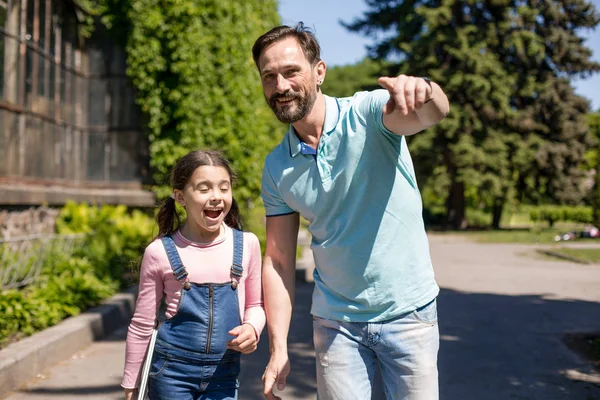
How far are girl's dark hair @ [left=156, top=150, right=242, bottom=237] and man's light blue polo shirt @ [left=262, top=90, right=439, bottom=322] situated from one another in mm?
580

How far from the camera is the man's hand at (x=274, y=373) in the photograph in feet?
8.83

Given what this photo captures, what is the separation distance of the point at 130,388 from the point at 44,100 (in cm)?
1005

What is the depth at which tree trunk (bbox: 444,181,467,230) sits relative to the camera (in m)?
35.0

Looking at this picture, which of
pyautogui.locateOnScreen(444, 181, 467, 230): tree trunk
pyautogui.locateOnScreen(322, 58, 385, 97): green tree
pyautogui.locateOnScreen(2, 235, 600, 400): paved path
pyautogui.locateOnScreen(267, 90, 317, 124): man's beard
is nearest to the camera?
pyautogui.locateOnScreen(267, 90, 317, 124): man's beard

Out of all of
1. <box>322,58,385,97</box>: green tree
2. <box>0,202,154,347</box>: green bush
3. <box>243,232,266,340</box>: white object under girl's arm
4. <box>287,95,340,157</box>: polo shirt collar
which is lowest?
<box>0,202,154,347</box>: green bush

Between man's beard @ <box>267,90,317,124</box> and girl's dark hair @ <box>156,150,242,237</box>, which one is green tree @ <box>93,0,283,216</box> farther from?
man's beard @ <box>267,90,317,124</box>

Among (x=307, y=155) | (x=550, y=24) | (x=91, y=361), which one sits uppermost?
(x=550, y=24)

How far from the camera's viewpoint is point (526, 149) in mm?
33031

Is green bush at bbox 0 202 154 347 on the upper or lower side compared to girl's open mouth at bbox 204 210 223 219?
lower

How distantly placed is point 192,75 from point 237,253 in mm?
10640

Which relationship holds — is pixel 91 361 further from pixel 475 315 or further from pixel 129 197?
pixel 129 197

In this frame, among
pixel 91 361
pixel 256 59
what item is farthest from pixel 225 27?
pixel 256 59

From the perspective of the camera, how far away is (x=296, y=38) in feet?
9.02

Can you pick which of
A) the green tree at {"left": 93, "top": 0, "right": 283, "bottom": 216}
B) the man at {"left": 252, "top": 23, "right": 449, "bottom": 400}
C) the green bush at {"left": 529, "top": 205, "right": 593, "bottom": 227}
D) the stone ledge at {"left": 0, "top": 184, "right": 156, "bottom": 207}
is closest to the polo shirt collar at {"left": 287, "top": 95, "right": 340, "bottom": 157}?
the man at {"left": 252, "top": 23, "right": 449, "bottom": 400}
